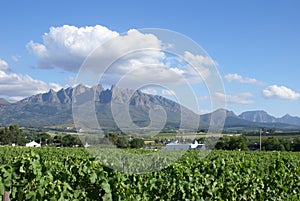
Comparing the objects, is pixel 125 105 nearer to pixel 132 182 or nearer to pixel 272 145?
pixel 132 182

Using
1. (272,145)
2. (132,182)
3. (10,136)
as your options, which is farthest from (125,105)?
(10,136)

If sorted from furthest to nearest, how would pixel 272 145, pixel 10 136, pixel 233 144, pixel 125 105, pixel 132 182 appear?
pixel 10 136
pixel 272 145
pixel 233 144
pixel 125 105
pixel 132 182

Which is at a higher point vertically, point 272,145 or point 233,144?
point 233,144

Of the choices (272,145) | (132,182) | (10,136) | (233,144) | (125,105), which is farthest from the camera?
(10,136)

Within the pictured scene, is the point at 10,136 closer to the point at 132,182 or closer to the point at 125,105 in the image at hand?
the point at 125,105

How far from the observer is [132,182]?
320 inches

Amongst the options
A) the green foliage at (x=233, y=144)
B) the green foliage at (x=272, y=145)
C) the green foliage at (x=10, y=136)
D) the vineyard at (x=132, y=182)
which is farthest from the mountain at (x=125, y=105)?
the green foliage at (x=10, y=136)

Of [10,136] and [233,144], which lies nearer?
[233,144]

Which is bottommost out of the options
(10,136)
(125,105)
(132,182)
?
(10,136)

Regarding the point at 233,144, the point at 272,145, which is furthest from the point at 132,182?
the point at 272,145

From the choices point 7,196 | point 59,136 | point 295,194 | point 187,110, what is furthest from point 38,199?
point 59,136

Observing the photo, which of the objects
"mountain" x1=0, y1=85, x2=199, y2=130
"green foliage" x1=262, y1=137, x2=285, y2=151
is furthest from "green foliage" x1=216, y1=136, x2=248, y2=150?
"mountain" x1=0, y1=85, x2=199, y2=130

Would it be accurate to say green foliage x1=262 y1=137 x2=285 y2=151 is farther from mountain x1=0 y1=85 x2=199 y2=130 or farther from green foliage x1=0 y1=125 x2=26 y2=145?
mountain x1=0 y1=85 x2=199 y2=130

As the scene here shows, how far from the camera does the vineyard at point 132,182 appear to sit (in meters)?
5.50
